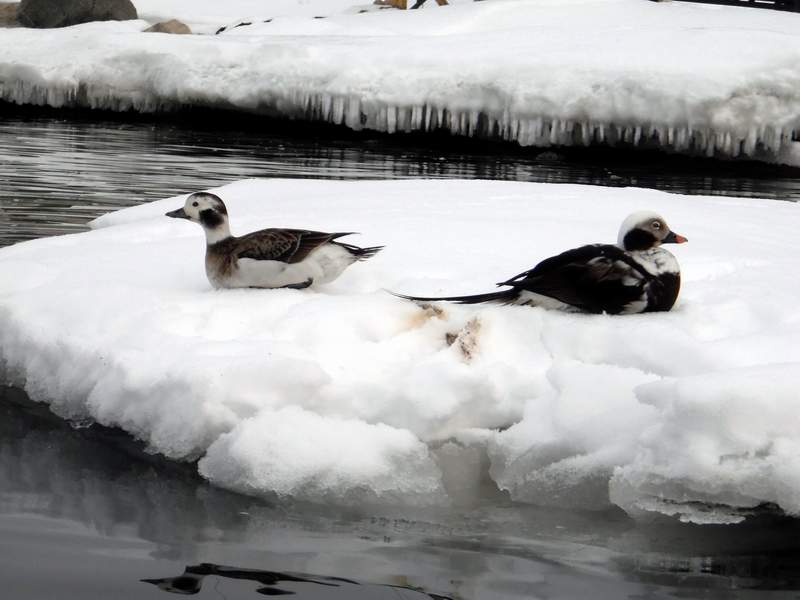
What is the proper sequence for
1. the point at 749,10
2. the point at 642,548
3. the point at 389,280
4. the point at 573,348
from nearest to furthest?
the point at 642,548, the point at 573,348, the point at 389,280, the point at 749,10

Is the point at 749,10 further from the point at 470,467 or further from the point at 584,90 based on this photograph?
the point at 470,467

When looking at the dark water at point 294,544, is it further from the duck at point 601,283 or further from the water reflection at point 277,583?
the duck at point 601,283

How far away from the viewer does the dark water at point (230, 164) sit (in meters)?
11.5

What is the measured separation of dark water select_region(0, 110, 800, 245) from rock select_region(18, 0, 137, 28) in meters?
8.34

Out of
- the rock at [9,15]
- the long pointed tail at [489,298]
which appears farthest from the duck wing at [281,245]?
the rock at [9,15]

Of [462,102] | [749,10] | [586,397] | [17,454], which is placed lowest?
[17,454]

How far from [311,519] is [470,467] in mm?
724

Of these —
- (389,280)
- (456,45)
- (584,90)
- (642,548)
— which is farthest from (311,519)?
(456,45)

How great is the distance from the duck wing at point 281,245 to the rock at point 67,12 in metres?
22.8

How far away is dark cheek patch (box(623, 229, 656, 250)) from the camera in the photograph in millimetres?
5652

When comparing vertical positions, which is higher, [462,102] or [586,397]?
[462,102]

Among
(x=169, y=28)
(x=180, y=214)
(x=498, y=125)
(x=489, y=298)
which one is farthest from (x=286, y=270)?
(x=169, y=28)

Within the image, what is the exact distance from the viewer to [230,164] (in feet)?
47.4

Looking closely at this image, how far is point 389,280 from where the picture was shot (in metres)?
6.07
